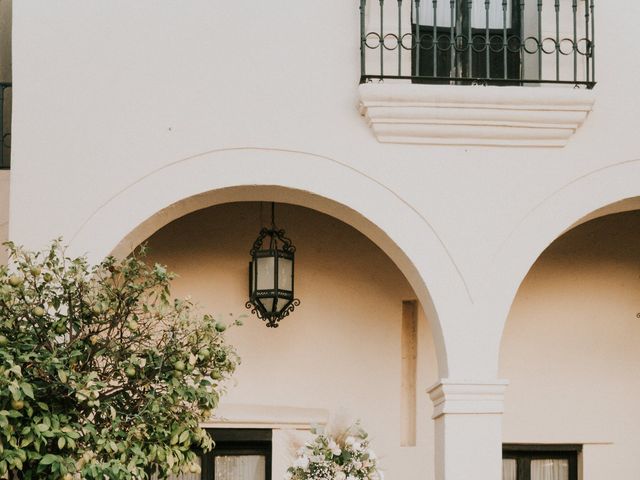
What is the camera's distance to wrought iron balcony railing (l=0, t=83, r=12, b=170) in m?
9.77

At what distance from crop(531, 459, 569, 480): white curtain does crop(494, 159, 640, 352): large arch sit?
88.1 inches

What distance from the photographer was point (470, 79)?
885cm

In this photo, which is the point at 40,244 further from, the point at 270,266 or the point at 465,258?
the point at 465,258

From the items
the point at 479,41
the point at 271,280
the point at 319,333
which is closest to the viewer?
the point at 479,41

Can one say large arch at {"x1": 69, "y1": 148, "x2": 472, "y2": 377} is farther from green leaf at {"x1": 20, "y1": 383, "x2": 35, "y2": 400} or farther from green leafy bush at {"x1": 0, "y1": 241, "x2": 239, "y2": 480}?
green leaf at {"x1": 20, "y1": 383, "x2": 35, "y2": 400}

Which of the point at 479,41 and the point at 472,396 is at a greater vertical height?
the point at 479,41

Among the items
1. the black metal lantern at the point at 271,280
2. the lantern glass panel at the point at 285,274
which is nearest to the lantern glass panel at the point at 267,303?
the black metal lantern at the point at 271,280

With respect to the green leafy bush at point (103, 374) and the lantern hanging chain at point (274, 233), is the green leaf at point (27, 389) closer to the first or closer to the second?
the green leafy bush at point (103, 374)

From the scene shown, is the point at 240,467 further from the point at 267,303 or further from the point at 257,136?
the point at 257,136

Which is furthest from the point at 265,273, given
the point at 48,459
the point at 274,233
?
the point at 48,459

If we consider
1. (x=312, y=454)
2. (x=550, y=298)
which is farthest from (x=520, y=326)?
(x=312, y=454)

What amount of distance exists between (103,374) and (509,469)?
14.8 feet

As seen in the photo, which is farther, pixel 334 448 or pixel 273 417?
pixel 273 417

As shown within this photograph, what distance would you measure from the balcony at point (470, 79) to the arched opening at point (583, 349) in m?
1.67
